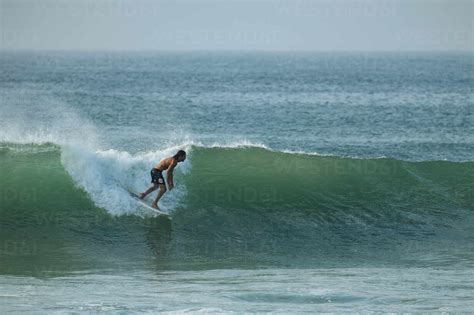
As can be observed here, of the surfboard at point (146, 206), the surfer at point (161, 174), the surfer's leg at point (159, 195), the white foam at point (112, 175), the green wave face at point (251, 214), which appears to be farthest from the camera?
the white foam at point (112, 175)

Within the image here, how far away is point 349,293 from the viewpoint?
12.0 m

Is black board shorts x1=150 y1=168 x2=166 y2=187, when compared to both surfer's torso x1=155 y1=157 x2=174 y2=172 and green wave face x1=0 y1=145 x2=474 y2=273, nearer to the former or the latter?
surfer's torso x1=155 y1=157 x2=174 y2=172

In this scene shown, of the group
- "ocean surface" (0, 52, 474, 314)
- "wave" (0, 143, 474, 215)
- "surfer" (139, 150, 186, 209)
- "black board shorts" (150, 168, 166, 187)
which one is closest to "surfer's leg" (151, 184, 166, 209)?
"surfer" (139, 150, 186, 209)

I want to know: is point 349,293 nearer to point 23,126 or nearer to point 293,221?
point 293,221

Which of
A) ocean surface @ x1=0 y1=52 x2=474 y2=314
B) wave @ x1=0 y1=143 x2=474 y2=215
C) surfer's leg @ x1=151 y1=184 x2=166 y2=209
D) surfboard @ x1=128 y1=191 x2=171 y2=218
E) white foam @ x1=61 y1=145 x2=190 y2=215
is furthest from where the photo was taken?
wave @ x1=0 y1=143 x2=474 y2=215

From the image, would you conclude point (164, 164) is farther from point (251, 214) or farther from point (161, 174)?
point (251, 214)

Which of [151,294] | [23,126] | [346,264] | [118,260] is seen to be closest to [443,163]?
[346,264]

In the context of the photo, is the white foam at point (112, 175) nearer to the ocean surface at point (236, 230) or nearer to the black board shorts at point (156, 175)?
the ocean surface at point (236, 230)

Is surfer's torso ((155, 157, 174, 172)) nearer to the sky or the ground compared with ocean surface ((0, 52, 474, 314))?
nearer to the sky

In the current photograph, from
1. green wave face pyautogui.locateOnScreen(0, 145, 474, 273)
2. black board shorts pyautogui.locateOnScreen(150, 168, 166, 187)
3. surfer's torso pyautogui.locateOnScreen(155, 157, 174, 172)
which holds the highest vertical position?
surfer's torso pyautogui.locateOnScreen(155, 157, 174, 172)

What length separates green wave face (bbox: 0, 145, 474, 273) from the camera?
49.7 feet

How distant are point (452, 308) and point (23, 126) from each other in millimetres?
25452

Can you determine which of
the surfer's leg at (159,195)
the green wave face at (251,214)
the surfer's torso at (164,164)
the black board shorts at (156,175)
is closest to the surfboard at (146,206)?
the surfer's leg at (159,195)

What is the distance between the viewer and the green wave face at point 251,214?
1514cm
